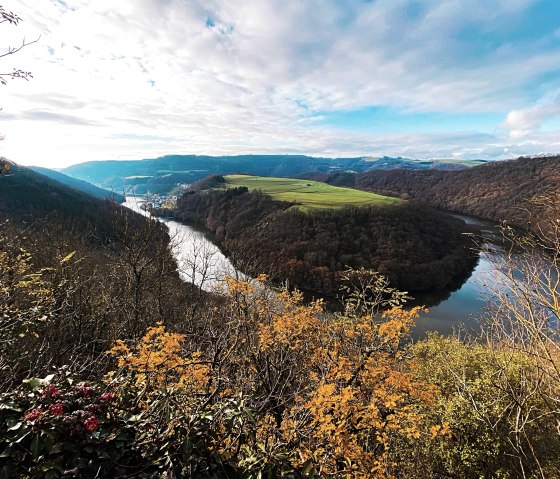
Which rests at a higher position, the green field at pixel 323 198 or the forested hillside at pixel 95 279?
the forested hillside at pixel 95 279

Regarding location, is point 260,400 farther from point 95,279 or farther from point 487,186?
point 487,186

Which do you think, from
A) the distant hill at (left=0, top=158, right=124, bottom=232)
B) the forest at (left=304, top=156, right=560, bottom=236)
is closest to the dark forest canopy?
the forest at (left=304, top=156, right=560, bottom=236)

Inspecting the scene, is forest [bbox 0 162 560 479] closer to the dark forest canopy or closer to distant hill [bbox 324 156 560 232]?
the dark forest canopy

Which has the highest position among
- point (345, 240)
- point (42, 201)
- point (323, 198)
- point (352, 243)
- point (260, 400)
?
point (260, 400)

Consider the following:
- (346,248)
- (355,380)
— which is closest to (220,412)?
(355,380)

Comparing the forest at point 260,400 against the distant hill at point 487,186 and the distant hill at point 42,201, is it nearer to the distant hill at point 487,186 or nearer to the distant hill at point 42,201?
the distant hill at point 42,201

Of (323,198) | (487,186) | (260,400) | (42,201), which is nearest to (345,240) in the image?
(323,198)

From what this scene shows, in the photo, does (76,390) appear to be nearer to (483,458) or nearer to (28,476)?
(28,476)

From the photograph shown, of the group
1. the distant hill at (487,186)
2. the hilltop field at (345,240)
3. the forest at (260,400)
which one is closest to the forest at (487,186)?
the distant hill at (487,186)
